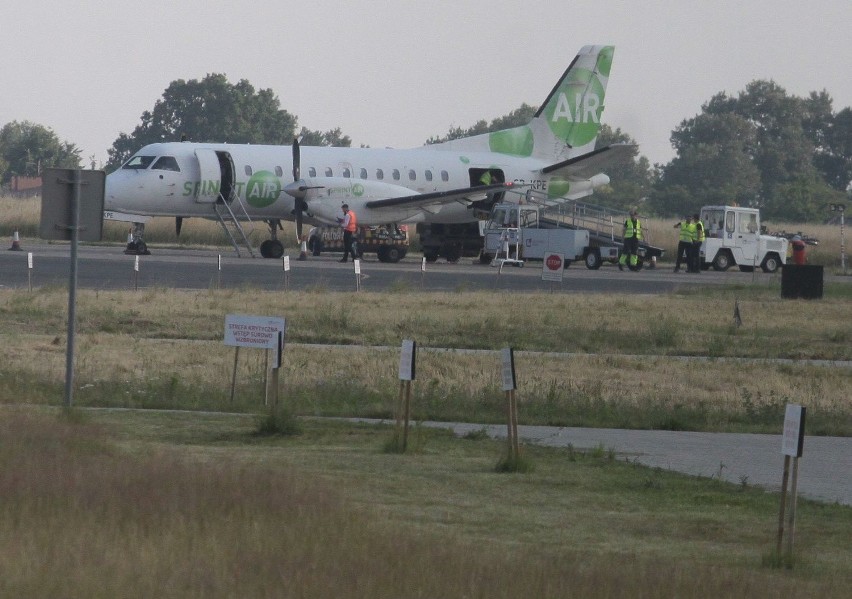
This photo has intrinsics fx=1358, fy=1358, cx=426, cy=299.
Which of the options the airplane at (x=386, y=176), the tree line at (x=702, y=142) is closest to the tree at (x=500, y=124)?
the tree line at (x=702, y=142)

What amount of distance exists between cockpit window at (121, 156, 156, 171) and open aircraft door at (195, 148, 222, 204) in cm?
148

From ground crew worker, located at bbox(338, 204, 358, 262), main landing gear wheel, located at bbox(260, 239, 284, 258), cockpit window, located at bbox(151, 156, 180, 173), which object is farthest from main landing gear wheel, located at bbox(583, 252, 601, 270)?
cockpit window, located at bbox(151, 156, 180, 173)

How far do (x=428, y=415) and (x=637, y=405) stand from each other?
2.66 meters

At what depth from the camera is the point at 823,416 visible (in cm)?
1557

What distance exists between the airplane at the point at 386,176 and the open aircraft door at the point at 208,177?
0.10ft

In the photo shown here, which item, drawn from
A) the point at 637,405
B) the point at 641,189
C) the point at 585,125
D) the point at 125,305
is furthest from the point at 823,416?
the point at 641,189

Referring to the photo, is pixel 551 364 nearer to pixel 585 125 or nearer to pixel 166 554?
pixel 166 554

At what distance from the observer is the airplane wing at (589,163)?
4847cm

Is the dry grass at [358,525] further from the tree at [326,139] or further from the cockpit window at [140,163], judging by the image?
the tree at [326,139]

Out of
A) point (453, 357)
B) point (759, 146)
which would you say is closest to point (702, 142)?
point (759, 146)

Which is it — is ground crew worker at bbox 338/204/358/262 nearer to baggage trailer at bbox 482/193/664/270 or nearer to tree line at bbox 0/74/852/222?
baggage trailer at bbox 482/193/664/270

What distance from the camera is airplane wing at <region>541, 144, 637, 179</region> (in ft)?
159

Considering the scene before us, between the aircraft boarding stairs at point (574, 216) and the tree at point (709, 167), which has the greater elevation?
the tree at point (709, 167)

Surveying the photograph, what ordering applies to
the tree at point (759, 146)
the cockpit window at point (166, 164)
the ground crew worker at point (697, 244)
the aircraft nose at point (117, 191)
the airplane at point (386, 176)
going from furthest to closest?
the tree at point (759, 146) < the ground crew worker at point (697, 244) < the airplane at point (386, 176) < the cockpit window at point (166, 164) < the aircraft nose at point (117, 191)
